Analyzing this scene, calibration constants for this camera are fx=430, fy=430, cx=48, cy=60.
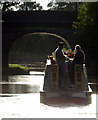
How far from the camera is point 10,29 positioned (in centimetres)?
4312

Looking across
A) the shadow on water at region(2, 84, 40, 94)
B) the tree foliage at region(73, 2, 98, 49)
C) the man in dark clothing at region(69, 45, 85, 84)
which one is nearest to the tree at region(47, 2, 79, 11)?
the tree foliage at region(73, 2, 98, 49)

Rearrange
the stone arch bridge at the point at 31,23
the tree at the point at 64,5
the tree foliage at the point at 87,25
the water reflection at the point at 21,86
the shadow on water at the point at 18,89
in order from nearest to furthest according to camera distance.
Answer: the shadow on water at the point at 18,89 → the water reflection at the point at 21,86 → the tree foliage at the point at 87,25 → the stone arch bridge at the point at 31,23 → the tree at the point at 64,5

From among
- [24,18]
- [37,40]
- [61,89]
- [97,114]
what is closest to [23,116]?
[97,114]

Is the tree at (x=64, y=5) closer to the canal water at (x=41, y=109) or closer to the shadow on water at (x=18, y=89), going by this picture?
the shadow on water at (x=18, y=89)

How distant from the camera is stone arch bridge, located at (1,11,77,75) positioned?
40531mm

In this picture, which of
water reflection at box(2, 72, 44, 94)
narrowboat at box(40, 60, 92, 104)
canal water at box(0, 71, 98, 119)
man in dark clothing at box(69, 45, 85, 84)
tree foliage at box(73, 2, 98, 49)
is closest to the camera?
canal water at box(0, 71, 98, 119)

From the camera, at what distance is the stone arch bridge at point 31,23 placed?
40531mm

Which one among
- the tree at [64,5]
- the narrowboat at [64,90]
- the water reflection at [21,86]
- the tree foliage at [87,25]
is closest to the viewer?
the narrowboat at [64,90]

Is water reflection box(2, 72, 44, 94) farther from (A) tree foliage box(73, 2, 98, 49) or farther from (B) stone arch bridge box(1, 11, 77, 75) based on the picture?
(B) stone arch bridge box(1, 11, 77, 75)

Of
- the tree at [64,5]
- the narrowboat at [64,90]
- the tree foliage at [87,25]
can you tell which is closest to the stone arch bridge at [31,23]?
the tree foliage at [87,25]

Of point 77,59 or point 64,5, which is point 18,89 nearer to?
point 77,59

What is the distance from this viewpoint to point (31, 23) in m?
41.7

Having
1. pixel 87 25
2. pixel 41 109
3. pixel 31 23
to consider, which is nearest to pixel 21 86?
pixel 41 109

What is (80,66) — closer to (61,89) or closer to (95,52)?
(61,89)
